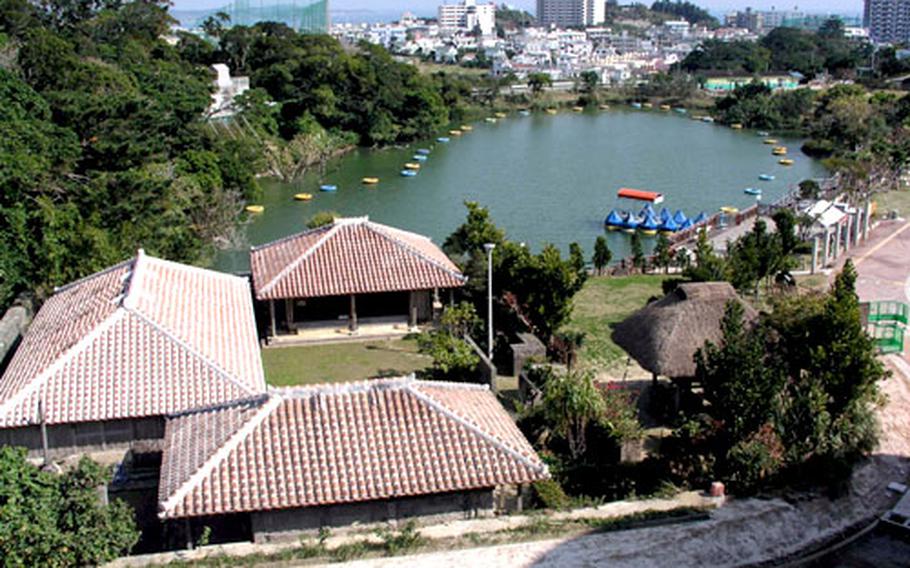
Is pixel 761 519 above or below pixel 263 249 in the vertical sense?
below

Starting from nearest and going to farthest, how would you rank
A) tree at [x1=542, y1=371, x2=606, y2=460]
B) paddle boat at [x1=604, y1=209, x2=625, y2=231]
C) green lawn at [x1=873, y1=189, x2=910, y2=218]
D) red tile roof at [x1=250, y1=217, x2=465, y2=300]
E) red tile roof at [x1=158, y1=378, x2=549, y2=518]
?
red tile roof at [x1=158, y1=378, x2=549, y2=518] < tree at [x1=542, y1=371, x2=606, y2=460] < red tile roof at [x1=250, y1=217, x2=465, y2=300] < green lawn at [x1=873, y1=189, x2=910, y2=218] < paddle boat at [x1=604, y1=209, x2=625, y2=231]

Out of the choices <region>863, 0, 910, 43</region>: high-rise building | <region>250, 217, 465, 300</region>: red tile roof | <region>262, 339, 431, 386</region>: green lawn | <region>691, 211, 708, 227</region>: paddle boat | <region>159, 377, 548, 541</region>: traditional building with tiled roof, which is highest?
<region>863, 0, 910, 43</region>: high-rise building

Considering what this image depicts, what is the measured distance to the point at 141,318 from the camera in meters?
18.6

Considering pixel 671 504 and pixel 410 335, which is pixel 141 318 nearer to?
pixel 410 335

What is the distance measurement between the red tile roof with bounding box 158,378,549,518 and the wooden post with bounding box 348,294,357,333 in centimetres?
829

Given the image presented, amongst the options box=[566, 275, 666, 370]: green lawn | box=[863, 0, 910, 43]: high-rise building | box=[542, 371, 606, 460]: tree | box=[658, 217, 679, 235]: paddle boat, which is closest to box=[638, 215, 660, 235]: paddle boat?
box=[658, 217, 679, 235]: paddle boat

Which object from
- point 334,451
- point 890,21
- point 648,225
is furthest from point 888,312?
point 890,21

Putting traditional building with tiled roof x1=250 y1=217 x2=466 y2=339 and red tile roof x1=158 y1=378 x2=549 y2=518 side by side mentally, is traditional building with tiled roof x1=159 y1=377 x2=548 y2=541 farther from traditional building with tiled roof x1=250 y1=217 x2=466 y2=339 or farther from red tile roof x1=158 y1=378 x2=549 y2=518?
traditional building with tiled roof x1=250 y1=217 x2=466 y2=339

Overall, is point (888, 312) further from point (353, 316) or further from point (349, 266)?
point (349, 266)

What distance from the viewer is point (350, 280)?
23750 millimetres

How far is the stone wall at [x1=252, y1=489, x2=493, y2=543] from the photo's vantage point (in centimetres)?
1430

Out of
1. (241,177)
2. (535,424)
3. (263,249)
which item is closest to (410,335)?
(263,249)

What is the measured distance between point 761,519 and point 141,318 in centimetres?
1154

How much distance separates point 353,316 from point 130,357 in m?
A: 7.11
